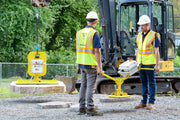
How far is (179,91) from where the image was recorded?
49.3 ft

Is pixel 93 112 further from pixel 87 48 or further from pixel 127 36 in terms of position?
pixel 127 36

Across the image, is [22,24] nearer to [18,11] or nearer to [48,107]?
[18,11]

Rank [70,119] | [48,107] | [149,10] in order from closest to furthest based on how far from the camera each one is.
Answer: [70,119] → [48,107] → [149,10]

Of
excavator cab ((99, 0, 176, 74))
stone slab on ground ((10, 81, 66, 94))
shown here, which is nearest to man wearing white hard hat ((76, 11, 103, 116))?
stone slab on ground ((10, 81, 66, 94))

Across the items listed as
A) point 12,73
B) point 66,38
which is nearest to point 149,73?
point 12,73

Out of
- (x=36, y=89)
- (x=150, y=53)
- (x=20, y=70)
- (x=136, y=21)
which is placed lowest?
(x=36, y=89)

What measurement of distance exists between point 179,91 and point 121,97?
18.1 ft

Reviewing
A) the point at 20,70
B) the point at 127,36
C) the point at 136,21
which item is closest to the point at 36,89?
the point at 127,36

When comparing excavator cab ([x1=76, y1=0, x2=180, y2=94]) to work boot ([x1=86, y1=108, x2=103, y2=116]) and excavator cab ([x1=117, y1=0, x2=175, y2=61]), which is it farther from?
work boot ([x1=86, y1=108, x2=103, y2=116])

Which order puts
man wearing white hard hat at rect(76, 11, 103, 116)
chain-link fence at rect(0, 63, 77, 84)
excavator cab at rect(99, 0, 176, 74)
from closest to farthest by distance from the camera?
man wearing white hard hat at rect(76, 11, 103, 116) → excavator cab at rect(99, 0, 176, 74) → chain-link fence at rect(0, 63, 77, 84)

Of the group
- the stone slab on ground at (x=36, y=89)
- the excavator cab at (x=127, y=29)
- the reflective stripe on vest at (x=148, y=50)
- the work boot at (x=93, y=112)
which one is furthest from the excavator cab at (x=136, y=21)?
the work boot at (x=93, y=112)

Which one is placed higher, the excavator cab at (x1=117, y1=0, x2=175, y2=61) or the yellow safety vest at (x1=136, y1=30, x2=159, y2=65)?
the excavator cab at (x1=117, y1=0, x2=175, y2=61)

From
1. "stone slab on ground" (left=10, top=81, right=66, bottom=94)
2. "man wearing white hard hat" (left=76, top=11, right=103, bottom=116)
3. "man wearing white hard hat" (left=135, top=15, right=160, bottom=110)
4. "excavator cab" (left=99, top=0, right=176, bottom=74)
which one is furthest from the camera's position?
"excavator cab" (left=99, top=0, right=176, bottom=74)

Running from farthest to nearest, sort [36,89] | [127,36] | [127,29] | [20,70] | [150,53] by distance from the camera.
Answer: [20,70] → [127,29] → [127,36] → [36,89] → [150,53]
